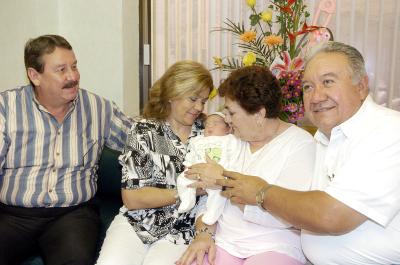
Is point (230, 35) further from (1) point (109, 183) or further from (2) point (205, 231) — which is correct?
(2) point (205, 231)

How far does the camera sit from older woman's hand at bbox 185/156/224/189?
171cm

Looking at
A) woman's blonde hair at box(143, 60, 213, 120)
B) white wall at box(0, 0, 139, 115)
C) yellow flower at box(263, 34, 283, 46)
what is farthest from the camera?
white wall at box(0, 0, 139, 115)

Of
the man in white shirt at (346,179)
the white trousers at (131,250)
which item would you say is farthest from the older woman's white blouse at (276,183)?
the white trousers at (131,250)

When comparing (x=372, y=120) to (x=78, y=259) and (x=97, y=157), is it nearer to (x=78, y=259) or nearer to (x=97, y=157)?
(x=78, y=259)

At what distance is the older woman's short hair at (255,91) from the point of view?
1.70m

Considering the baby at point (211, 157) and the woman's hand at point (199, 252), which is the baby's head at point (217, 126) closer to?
the baby at point (211, 157)

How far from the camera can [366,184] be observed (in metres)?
1.24

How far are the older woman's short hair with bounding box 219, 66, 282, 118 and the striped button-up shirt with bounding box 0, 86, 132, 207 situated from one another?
3.02ft

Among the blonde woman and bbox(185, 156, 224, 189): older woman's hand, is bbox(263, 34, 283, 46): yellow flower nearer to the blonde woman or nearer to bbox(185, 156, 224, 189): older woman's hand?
the blonde woman

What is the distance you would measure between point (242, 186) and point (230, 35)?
182cm

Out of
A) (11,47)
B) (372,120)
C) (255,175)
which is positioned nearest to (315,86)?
(372,120)

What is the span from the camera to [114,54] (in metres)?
3.10

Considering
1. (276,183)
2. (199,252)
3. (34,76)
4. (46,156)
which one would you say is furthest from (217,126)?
(34,76)

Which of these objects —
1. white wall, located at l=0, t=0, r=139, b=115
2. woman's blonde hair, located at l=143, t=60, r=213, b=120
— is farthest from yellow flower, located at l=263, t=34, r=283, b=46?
white wall, located at l=0, t=0, r=139, b=115
